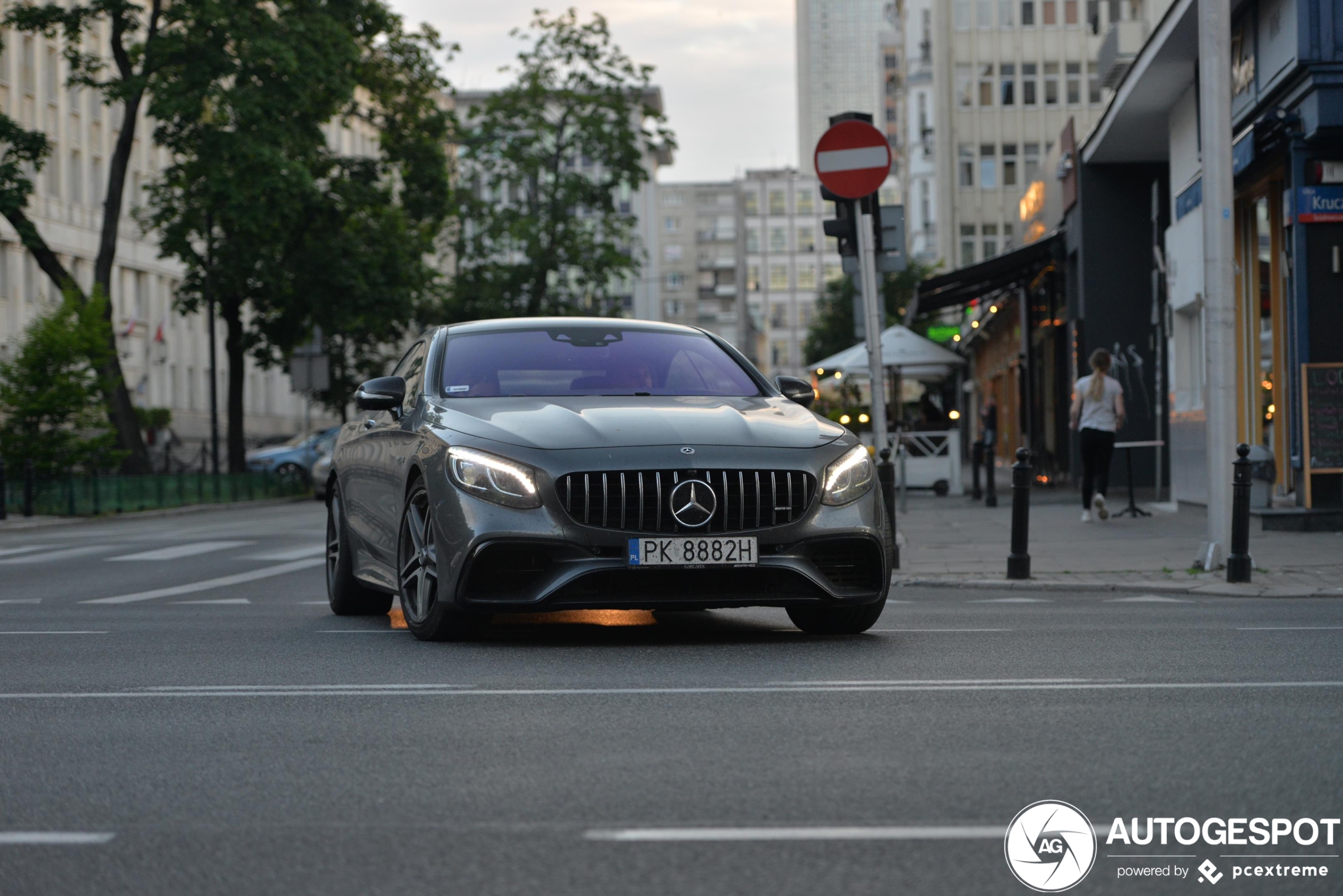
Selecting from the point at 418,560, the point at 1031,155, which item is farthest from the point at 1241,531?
the point at 1031,155

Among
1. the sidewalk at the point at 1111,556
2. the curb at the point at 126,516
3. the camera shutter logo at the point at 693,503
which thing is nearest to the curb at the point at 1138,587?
the sidewalk at the point at 1111,556

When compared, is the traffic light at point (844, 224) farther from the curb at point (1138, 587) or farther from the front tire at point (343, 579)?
the front tire at point (343, 579)

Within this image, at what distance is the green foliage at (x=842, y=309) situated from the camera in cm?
6788

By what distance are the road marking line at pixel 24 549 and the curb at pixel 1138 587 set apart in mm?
10397

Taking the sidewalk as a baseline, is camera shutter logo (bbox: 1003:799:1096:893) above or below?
above

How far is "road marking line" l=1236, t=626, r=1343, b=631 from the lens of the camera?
343 inches

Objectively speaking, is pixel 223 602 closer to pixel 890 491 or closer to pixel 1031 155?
pixel 890 491

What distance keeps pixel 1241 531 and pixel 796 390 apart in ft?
13.1

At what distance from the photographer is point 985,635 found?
339 inches

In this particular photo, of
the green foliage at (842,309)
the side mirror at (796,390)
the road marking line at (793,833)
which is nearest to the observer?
the road marking line at (793,833)

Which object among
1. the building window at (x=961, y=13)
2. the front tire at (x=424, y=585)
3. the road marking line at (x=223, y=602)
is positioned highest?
the building window at (x=961, y=13)

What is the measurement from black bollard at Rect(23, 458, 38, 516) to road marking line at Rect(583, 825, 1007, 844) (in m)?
28.1

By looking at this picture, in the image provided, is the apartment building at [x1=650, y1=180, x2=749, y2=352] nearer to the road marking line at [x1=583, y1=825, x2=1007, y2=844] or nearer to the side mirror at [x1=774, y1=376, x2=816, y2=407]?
the side mirror at [x1=774, y1=376, x2=816, y2=407]

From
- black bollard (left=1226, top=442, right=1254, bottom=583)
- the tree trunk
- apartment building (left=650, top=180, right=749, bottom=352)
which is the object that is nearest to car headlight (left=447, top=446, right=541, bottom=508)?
black bollard (left=1226, top=442, right=1254, bottom=583)
